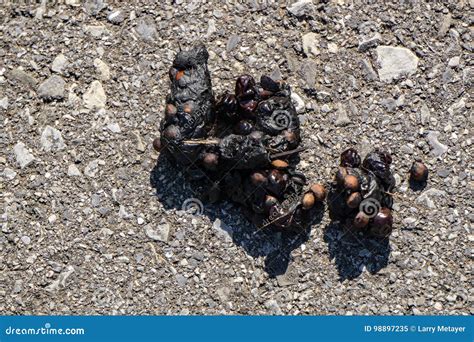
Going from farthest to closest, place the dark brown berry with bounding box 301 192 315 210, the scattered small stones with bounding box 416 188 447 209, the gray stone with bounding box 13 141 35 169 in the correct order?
the gray stone with bounding box 13 141 35 169 → the scattered small stones with bounding box 416 188 447 209 → the dark brown berry with bounding box 301 192 315 210

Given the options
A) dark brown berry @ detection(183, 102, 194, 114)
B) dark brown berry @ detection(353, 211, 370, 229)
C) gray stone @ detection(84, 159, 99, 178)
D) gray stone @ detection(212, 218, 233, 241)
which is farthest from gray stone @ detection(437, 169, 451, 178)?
gray stone @ detection(84, 159, 99, 178)

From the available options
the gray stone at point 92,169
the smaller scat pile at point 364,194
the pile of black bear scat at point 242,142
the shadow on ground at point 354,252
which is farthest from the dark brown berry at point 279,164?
the gray stone at point 92,169

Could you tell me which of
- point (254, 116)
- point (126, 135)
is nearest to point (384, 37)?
point (254, 116)

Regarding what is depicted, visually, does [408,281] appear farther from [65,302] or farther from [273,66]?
[65,302]

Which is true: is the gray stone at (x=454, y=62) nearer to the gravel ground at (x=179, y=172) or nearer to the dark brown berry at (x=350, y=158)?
the gravel ground at (x=179, y=172)

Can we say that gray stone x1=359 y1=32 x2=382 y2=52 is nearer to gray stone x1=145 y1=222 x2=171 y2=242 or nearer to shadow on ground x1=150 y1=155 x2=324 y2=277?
shadow on ground x1=150 y1=155 x2=324 y2=277

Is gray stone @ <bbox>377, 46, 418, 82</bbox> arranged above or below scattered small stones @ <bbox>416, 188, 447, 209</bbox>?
above

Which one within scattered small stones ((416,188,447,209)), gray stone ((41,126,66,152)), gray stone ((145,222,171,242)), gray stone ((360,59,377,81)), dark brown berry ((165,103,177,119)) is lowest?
gray stone ((145,222,171,242))
